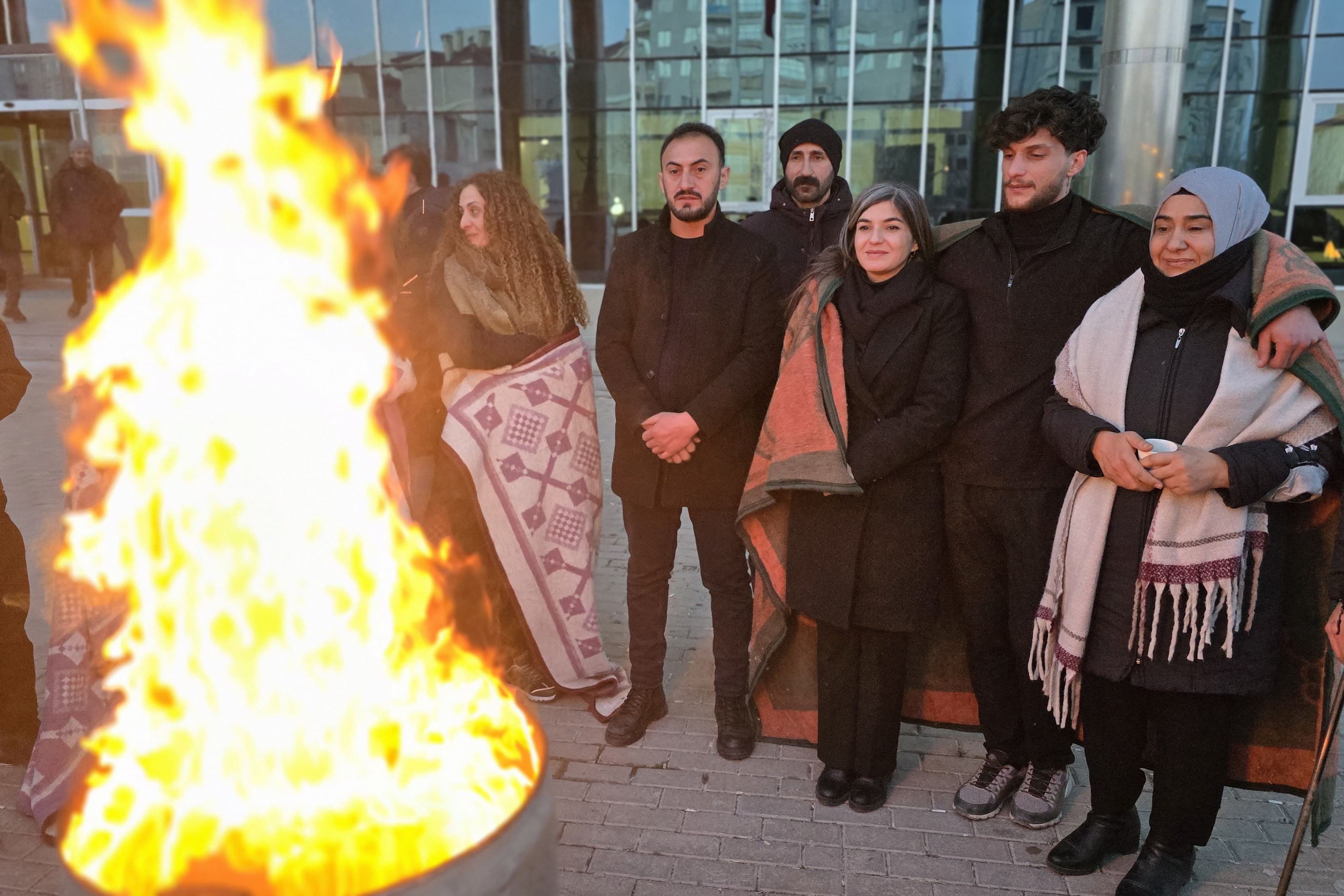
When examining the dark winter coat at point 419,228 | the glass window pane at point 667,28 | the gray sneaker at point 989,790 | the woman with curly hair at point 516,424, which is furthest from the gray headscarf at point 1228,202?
the glass window pane at point 667,28

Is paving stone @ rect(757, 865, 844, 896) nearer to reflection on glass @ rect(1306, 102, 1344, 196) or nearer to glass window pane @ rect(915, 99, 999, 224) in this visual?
glass window pane @ rect(915, 99, 999, 224)

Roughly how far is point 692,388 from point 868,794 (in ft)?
5.23

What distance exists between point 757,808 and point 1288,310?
88.2 inches

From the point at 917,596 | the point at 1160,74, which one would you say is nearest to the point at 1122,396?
the point at 917,596

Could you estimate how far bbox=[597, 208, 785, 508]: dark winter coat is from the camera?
11.8 ft

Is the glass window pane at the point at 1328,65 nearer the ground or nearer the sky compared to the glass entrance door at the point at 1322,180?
nearer the sky

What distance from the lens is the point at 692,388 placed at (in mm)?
3635

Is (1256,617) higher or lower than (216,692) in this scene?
lower

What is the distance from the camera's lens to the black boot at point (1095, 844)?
9.67 ft

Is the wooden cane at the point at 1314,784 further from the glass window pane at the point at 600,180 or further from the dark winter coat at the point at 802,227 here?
the glass window pane at the point at 600,180

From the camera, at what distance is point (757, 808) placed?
10.9 feet

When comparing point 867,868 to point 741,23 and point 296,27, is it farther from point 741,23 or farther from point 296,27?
point 296,27

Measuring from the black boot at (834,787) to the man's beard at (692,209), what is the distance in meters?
2.08

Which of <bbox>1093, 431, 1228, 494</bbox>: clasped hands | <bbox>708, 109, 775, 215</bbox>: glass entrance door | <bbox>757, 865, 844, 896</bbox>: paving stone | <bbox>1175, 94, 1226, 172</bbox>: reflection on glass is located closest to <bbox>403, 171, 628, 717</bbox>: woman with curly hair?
<bbox>757, 865, 844, 896</bbox>: paving stone
